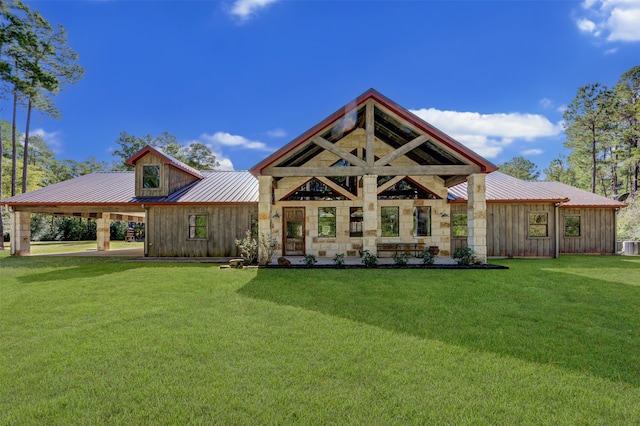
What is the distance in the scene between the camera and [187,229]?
1548 cm

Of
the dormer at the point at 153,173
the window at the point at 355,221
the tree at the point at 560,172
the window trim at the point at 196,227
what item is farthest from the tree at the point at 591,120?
the dormer at the point at 153,173

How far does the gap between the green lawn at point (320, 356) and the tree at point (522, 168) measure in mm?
57805

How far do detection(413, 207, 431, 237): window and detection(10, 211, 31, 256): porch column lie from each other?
20.3 m

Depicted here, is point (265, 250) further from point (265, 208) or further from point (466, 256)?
point (466, 256)

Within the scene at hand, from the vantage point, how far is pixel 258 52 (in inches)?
763

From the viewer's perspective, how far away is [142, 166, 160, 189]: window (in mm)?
16297

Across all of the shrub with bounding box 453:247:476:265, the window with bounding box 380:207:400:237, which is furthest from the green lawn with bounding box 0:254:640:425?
the window with bounding box 380:207:400:237

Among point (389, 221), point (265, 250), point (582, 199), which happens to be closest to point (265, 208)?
point (265, 250)

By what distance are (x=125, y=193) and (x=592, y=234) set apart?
25565 mm

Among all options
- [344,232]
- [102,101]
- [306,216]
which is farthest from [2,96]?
[344,232]

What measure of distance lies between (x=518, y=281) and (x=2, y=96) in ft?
114

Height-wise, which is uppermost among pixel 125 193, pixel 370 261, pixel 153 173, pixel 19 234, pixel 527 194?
pixel 153 173

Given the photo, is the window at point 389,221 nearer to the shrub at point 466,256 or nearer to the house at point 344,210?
the house at point 344,210

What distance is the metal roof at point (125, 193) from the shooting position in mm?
15430
